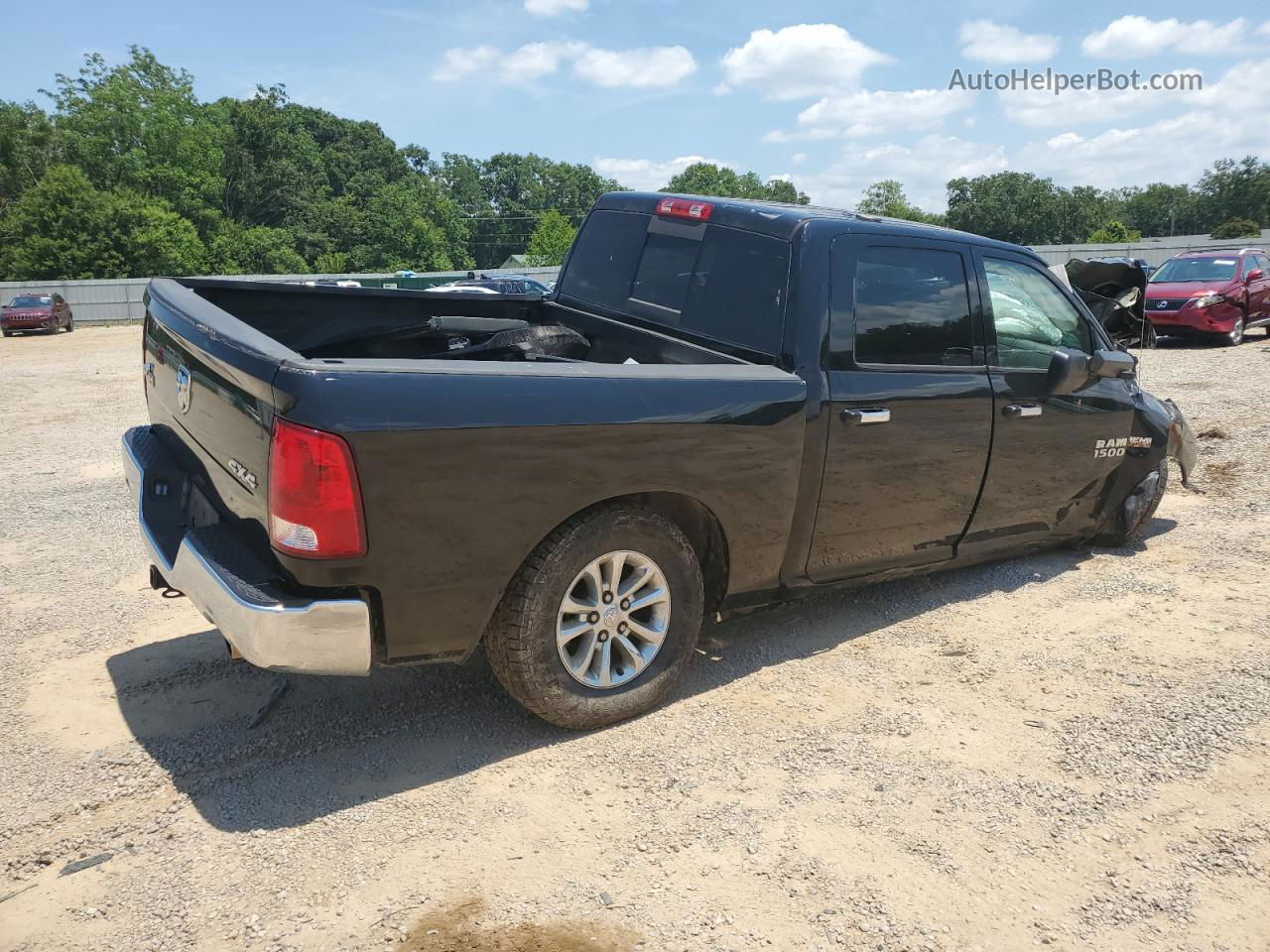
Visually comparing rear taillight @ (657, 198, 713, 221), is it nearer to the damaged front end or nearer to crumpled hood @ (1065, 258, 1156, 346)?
the damaged front end

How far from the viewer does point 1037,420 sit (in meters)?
4.67

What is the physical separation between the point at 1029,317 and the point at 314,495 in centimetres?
369

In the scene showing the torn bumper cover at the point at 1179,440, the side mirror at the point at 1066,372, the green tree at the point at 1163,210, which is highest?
the green tree at the point at 1163,210

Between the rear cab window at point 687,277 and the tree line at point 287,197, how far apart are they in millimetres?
50376

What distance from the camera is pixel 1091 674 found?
4113mm

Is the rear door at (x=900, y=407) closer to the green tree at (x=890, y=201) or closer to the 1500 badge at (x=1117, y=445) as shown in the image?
the 1500 badge at (x=1117, y=445)

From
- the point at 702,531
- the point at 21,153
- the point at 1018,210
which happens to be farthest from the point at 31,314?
the point at 1018,210

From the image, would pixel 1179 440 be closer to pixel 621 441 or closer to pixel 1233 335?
pixel 621 441

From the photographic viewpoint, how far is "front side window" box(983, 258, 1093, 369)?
4.58 meters

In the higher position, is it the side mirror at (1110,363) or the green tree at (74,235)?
the green tree at (74,235)

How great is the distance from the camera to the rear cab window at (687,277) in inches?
153

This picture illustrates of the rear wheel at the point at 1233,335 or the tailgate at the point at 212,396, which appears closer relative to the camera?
the tailgate at the point at 212,396

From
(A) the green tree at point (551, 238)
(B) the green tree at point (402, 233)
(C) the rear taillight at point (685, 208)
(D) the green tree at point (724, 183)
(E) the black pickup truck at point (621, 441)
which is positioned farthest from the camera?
(D) the green tree at point (724, 183)

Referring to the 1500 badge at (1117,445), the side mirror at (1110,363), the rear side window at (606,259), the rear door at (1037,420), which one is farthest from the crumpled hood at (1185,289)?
the rear side window at (606,259)
